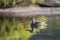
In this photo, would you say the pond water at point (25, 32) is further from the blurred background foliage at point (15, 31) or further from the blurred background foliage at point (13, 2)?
the blurred background foliage at point (13, 2)

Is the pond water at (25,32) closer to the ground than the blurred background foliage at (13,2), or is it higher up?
closer to the ground

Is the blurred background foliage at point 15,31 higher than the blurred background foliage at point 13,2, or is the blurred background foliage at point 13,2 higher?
the blurred background foliage at point 13,2

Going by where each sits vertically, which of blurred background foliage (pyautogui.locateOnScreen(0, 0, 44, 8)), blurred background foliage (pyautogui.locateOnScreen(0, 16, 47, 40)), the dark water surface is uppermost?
blurred background foliage (pyautogui.locateOnScreen(0, 0, 44, 8))

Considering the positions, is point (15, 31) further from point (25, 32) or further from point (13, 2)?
point (13, 2)

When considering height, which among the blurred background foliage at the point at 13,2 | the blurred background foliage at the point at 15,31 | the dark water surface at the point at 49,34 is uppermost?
the blurred background foliage at the point at 13,2

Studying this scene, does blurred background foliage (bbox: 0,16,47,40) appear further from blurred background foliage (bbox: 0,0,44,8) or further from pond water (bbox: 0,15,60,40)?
blurred background foliage (bbox: 0,0,44,8)

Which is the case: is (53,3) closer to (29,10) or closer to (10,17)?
(29,10)

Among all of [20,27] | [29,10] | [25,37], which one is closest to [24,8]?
[29,10]

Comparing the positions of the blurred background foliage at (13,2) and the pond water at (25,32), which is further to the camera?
the blurred background foliage at (13,2)

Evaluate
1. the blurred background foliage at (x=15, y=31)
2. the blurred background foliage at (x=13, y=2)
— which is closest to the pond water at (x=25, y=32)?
the blurred background foliage at (x=15, y=31)

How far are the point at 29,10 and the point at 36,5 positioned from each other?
1.06 m

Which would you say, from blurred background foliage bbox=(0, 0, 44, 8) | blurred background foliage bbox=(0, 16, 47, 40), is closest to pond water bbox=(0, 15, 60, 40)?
blurred background foliage bbox=(0, 16, 47, 40)

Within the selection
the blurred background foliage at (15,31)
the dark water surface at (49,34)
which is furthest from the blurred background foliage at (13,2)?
the dark water surface at (49,34)

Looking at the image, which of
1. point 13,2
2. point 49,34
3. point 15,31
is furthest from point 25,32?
point 13,2
